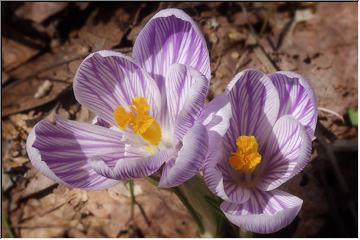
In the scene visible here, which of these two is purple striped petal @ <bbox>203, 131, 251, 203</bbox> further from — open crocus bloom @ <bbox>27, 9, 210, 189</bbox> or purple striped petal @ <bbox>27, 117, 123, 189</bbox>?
purple striped petal @ <bbox>27, 117, 123, 189</bbox>

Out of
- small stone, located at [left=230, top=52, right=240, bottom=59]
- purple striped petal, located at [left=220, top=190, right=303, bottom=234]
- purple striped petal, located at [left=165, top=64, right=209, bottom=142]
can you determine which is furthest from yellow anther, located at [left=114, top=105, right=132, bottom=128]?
small stone, located at [left=230, top=52, right=240, bottom=59]

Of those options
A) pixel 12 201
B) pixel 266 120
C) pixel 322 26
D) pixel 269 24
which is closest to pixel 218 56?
pixel 269 24

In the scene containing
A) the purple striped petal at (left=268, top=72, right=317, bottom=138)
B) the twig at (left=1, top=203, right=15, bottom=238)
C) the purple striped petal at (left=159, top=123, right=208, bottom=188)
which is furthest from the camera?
the twig at (left=1, top=203, right=15, bottom=238)

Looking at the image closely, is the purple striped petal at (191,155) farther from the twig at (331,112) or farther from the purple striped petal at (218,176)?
the twig at (331,112)

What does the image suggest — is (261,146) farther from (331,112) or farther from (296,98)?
(331,112)

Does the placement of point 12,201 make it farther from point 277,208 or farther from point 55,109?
point 277,208
